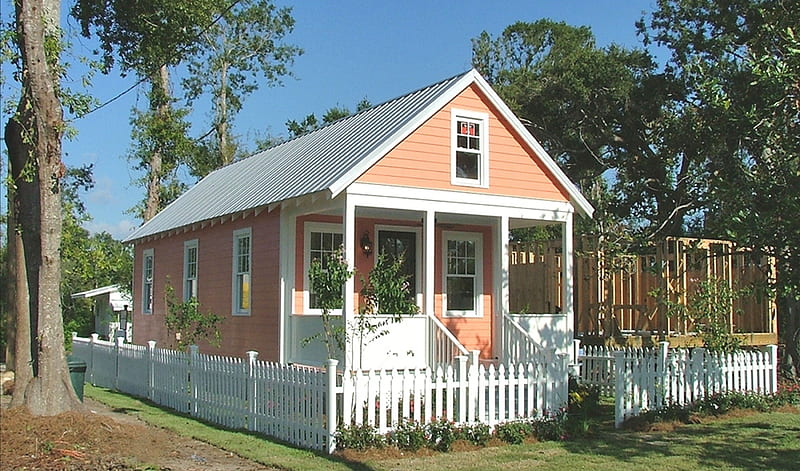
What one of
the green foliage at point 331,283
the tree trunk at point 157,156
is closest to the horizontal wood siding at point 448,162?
the green foliage at point 331,283

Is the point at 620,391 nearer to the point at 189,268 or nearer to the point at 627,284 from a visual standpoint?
the point at 627,284

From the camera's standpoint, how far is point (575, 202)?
57.5 ft

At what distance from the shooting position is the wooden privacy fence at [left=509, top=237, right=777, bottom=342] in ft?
65.2

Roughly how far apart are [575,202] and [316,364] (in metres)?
6.37

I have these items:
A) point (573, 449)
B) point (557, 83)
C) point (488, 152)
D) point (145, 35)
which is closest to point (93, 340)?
point (145, 35)

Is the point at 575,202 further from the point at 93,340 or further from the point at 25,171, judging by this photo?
the point at 93,340

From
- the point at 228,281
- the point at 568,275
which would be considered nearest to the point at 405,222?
the point at 568,275

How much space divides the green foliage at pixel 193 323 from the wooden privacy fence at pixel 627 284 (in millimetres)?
7222

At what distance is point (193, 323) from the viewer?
20.1 m

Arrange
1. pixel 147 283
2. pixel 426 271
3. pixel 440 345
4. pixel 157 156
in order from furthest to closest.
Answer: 1. pixel 157 156
2. pixel 147 283
3. pixel 440 345
4. pixel 426 271

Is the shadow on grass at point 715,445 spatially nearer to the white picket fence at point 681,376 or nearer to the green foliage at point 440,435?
the white picket fence at point 681,376

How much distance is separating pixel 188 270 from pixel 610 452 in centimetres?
1323

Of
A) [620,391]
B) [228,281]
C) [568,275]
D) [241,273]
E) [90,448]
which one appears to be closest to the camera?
[90,448]

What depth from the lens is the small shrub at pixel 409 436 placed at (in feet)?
37.4
